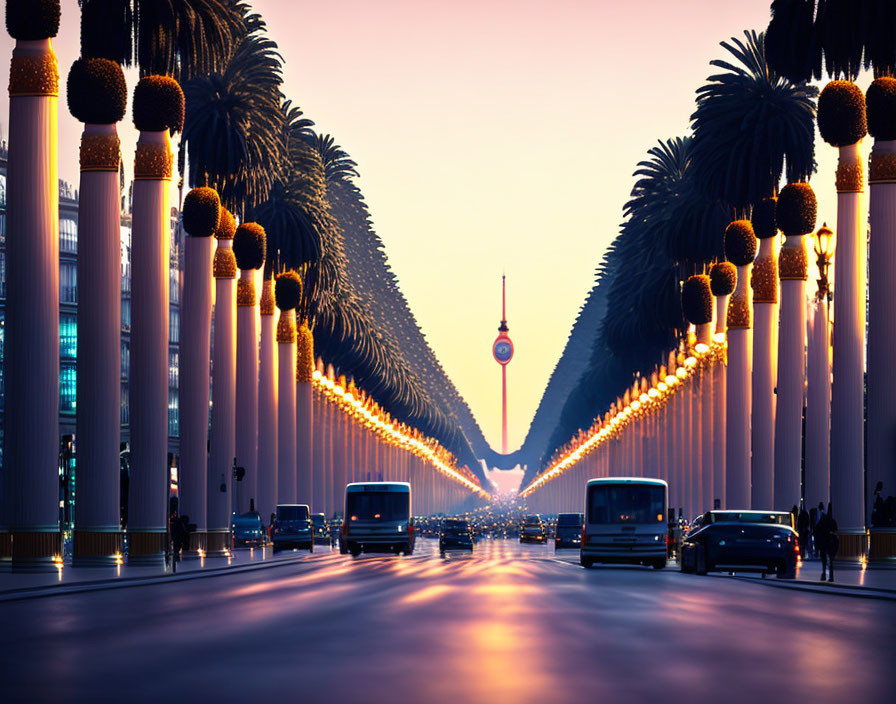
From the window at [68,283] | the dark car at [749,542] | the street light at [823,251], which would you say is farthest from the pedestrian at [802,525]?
the window at [68,283]

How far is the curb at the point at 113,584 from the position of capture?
29484 millimetres

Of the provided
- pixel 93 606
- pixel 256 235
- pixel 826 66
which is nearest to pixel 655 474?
pixel 256 235

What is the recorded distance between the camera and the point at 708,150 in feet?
223

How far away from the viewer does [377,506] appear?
6512cm

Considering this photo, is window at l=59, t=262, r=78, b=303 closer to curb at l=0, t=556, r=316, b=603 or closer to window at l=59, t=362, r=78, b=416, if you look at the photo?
window at l=59, t=362, r=78, b=416

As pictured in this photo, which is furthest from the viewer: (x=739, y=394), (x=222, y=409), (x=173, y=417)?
(x=173, y=417)

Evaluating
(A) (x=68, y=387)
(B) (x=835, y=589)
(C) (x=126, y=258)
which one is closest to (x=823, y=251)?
(B) (x=835, y=589)

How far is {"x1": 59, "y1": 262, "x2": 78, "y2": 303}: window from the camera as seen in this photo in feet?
449

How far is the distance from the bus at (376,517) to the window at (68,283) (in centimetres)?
7644

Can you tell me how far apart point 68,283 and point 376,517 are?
80.8 m

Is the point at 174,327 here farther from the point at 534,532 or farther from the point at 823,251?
the point at 823,251

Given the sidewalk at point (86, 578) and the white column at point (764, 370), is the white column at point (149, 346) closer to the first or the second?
the sidewalk at point (86, 578)

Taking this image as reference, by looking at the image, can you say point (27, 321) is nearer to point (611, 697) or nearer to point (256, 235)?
point (611, 697)

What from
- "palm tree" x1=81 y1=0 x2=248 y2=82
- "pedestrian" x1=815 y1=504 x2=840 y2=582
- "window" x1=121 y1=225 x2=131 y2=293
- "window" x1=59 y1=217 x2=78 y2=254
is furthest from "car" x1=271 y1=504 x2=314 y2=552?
"window" x1=121 y1=225 x2=131 y2=293
